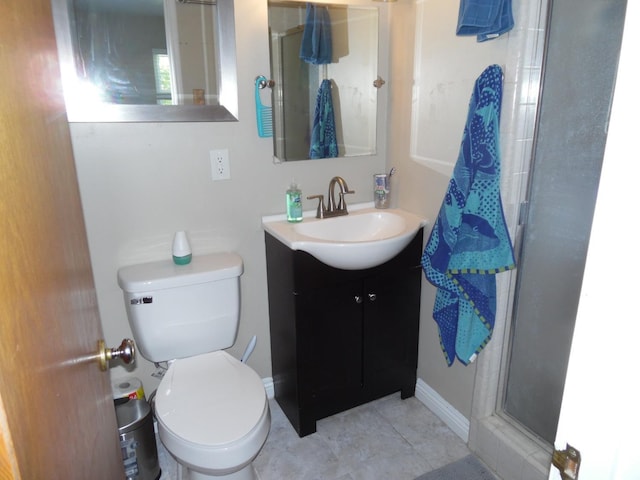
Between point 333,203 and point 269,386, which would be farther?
point 269,386

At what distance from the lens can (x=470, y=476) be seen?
1.77 m

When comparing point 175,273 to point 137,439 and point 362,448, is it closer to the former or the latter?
point 137,439

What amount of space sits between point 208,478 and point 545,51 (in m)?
1.86

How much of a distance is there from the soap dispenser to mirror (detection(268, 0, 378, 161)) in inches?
21.2

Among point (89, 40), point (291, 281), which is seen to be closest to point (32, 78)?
point (89, 40)

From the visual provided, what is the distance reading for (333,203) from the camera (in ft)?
6.75

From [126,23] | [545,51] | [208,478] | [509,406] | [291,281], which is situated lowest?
[208,478]


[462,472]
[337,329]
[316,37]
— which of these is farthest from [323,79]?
[462,472]

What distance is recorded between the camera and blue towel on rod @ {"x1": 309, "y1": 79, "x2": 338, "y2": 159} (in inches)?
80.6

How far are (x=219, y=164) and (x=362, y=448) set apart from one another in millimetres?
1361

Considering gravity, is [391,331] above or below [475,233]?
below

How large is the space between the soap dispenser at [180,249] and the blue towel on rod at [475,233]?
3.20 ft

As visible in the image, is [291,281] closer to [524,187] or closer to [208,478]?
[208,478]

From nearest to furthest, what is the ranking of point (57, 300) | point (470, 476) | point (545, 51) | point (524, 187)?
point (57, 300) < point (545, 51) < point (524, 187) < point (470, 476)
